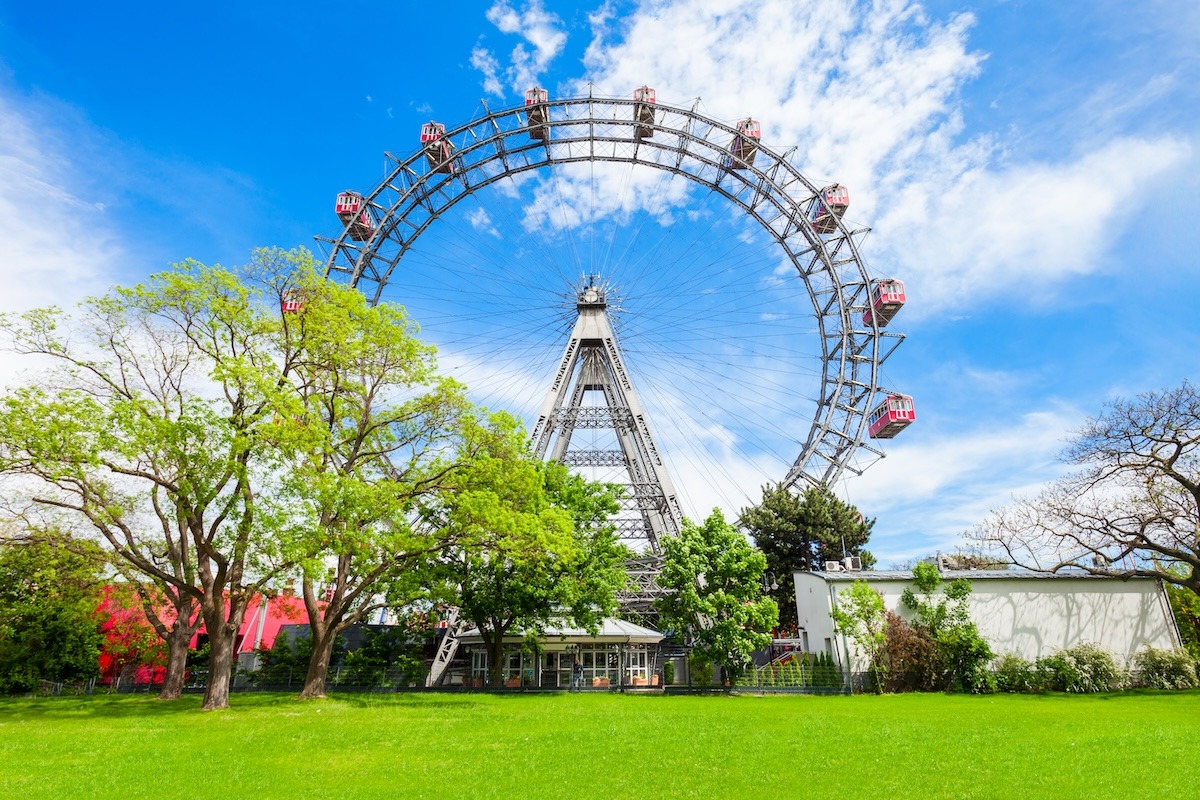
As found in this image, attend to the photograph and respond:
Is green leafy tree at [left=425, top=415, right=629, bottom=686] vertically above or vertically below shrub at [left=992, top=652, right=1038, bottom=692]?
above

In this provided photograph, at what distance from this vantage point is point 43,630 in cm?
2520

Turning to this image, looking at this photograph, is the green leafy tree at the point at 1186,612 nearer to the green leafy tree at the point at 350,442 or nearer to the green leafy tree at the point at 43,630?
the green leafy tree at the point at 350,442

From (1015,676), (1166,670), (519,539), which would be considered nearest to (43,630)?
(519,539)

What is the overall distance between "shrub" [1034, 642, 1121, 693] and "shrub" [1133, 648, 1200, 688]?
108 centimetres

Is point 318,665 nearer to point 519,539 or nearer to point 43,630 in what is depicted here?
point 519,539

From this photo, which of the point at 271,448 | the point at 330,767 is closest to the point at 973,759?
the point at 330,767

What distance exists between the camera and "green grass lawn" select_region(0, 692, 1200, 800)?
8273 millimetres

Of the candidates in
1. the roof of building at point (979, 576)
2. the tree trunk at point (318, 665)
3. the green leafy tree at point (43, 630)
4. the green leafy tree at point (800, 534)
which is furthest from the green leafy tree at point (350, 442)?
the green leafy tree at point (800, 534)

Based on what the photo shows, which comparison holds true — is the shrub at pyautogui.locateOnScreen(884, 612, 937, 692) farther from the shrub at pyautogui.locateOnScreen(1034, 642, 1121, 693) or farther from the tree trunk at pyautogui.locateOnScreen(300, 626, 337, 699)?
the tree trunk at pyautogui.locateOnScreen(300, 626, 337, 699)

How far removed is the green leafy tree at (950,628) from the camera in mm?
22672

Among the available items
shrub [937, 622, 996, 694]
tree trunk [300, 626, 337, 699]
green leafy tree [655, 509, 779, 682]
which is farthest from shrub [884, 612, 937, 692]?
tree trunk [300, 626, 337, 699]

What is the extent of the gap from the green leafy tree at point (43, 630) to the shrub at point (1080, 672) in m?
31.9

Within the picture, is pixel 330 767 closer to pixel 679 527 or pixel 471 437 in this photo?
pixel 471 437

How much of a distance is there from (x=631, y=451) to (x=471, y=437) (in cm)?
1756
